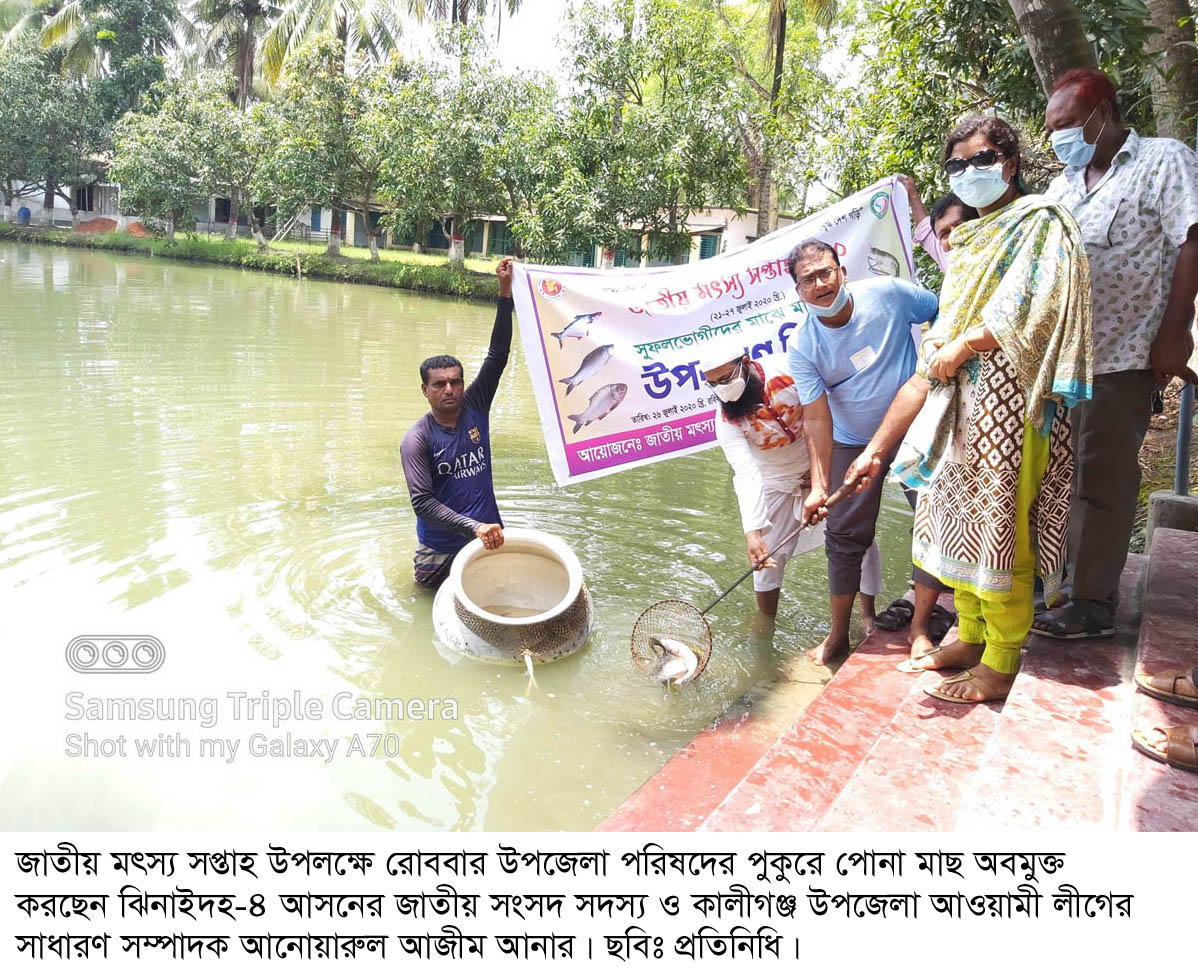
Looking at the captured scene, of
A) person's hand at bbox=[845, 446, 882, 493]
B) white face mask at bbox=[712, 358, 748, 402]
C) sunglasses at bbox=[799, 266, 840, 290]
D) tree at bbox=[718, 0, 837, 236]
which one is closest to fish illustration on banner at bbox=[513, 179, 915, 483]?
white face mask at bbox=[712, 358, 748, 402]

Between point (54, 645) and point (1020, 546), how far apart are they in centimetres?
413

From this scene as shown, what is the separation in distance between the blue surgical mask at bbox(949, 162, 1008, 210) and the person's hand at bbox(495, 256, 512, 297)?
2364mm

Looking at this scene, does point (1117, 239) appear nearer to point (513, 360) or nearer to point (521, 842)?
point (521, 842)

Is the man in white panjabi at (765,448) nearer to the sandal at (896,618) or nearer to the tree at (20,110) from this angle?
the sandal at (896,618)

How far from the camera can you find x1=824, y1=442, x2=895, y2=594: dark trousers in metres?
3.69

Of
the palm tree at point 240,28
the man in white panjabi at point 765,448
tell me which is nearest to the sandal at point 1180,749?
the man in white panjabi at point 765,448

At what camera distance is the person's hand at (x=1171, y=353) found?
288 centimetres

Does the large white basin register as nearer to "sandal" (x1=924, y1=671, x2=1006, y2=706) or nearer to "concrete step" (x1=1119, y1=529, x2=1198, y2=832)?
Result: "sandal" (x1=924, y1=671, x2=1006, y2=706)

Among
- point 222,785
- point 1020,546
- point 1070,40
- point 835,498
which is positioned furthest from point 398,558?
point 1070,40

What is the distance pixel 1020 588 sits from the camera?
9.01ft

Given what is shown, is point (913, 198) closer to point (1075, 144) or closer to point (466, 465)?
point (1075, 144)

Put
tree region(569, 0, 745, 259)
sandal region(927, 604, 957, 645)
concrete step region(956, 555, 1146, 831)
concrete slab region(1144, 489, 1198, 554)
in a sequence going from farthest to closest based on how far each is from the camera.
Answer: tree region(569, 0, 745, 259), concrete slab region(1144, 489, 1198, 554), sandal region(927, 604, 957, 645), concrete step region(956, 555, 1146, 831)

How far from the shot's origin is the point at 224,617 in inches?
184

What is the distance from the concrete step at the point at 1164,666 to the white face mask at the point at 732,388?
1.70 m
